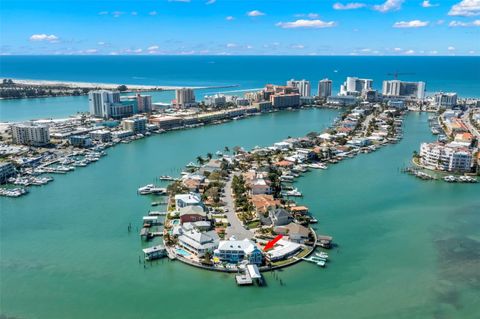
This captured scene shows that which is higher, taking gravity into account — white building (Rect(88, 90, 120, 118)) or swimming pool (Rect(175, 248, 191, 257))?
white building (Rect(88, 90, 120, 118))

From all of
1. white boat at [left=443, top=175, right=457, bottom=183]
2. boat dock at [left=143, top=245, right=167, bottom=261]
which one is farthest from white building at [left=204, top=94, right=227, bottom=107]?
boat dock at [left=143, top=245, right=167, bottom=261]

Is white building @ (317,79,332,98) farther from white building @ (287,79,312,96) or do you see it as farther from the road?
the road

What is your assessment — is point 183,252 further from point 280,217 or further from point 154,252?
point 280,217

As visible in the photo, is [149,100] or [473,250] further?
[149,100]

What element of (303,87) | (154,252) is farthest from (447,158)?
(303,87)

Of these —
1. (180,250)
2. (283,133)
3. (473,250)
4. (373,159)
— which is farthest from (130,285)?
(283,133)

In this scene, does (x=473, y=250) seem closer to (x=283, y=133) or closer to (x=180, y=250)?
(x=180, y=250)

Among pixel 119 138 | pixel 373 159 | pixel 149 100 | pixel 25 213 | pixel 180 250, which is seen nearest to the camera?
pixel 180 250
